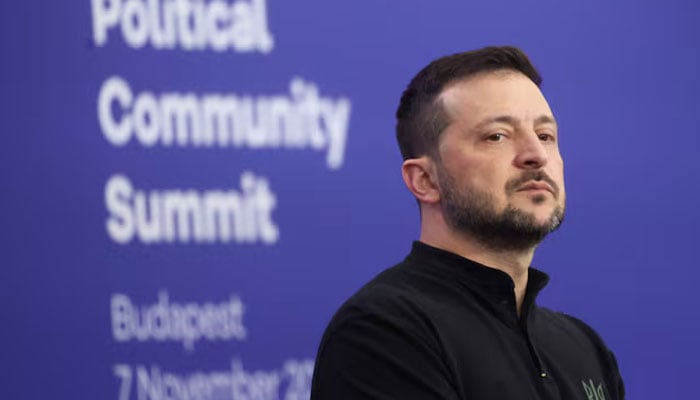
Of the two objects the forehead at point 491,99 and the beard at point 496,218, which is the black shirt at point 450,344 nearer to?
the beard at point 496,218

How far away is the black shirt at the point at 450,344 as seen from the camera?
1.16 meters

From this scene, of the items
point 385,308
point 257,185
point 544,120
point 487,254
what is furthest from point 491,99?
point 257,185

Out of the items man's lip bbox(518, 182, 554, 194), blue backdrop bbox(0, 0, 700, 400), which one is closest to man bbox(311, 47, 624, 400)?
man's lip bbox(518, 182, 554, 194)

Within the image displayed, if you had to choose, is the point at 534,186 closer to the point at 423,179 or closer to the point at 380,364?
the point at 423,179

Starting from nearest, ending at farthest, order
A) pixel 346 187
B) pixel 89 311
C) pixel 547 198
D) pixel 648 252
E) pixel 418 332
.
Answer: pixel 418 332 → pixel 547 198 → pixel 89 311 → pixel 346 187 → pixel 648 252

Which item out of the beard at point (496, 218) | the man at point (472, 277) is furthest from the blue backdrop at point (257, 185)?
the beard at point (496, 218)

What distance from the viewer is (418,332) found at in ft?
3.87

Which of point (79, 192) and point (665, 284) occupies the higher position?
point (79, 192)

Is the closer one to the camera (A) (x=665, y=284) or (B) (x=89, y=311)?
(B) (x=89, y=311)

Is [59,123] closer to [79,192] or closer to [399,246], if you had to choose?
[79,192]

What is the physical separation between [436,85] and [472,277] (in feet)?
0.86

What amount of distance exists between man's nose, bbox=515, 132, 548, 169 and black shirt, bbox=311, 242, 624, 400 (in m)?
0.14

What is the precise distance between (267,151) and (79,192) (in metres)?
0.40

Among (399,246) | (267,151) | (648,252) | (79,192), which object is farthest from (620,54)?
(79,192)
